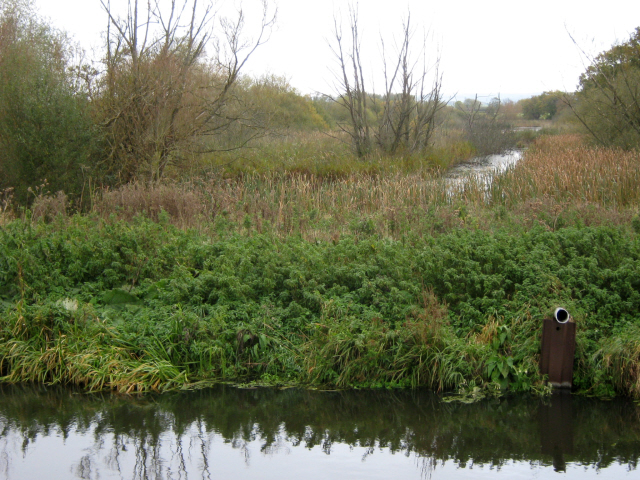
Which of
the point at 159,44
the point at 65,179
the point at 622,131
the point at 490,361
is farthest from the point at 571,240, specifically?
the point at 622,131

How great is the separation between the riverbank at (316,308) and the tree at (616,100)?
12221 mm

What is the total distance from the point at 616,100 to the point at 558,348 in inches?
603

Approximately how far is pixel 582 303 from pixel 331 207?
5.96 m

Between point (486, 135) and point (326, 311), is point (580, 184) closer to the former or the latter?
point (326, 311)

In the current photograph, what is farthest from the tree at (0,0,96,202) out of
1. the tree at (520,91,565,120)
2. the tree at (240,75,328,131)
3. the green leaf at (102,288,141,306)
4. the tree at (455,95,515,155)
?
the tree at (520,91,565,120)

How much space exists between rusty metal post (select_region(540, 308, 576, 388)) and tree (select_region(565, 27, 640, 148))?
47.5 ft

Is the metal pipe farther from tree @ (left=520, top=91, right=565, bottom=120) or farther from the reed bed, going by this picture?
tree @ (left=520, top=91, right=565, bottom=120)

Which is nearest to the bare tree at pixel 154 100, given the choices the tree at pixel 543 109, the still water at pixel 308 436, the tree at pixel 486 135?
the still water at pixel 308 436

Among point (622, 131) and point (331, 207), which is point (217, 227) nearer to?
point (331, 207)

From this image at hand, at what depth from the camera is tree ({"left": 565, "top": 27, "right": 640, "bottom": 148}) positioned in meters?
18.1

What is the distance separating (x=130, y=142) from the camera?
14430mm

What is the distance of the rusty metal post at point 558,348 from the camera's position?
16.8ft

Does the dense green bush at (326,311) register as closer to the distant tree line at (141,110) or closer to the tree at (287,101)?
the distant tree line at (141,110)

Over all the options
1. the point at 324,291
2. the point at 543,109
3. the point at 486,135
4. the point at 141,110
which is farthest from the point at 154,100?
the point at 543,109
